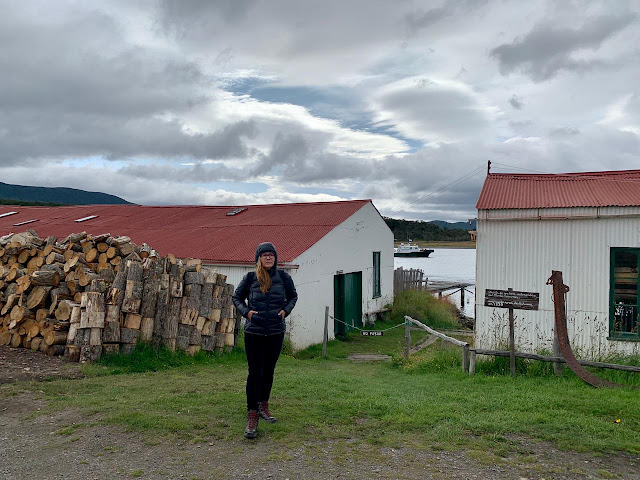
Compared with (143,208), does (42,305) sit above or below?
below

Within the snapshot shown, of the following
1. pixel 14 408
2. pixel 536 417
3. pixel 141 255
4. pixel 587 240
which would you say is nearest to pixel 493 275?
pixel 587 240

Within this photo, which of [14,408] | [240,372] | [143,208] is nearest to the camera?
[14,408]

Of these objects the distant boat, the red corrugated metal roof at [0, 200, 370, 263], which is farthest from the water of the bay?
the red corrugated metal roof at [0, 200, 370, 263]

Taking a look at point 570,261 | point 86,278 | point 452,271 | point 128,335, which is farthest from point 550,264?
point 452,271

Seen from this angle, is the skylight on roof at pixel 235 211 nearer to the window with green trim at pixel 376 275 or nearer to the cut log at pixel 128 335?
the window with green trim at pixel 376 275

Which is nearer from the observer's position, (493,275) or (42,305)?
(42,305)

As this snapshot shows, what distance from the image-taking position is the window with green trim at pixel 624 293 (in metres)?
10.3

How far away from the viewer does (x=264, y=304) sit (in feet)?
19.4

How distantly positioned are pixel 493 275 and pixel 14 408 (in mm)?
8858

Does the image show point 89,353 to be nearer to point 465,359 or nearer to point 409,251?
point 465,359

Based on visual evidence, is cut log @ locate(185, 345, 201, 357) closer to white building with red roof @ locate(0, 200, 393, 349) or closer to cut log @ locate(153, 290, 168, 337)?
cut log @ locate(153, 290, 168, 337)

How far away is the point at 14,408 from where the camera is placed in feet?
22.7

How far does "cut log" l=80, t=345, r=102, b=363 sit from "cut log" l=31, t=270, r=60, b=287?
169cm

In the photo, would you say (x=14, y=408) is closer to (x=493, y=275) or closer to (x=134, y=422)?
(x=134, y=422)
